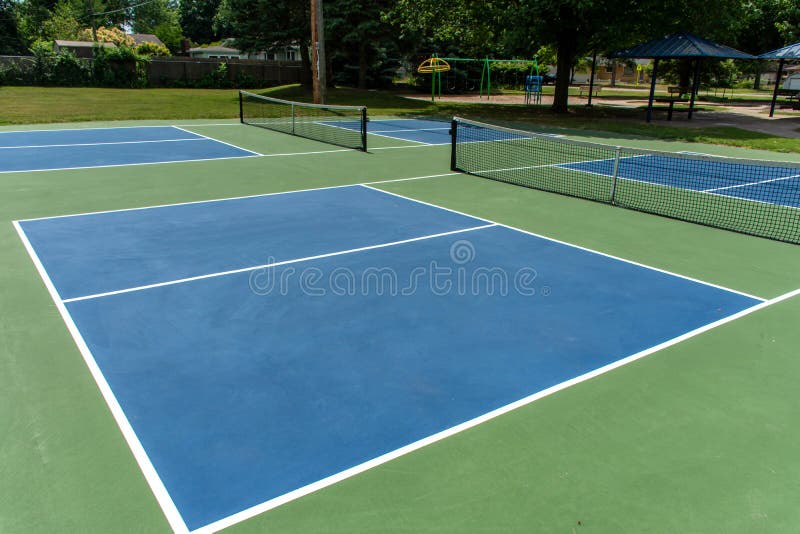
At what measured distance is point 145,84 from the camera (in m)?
40.6

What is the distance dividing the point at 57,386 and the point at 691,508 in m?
4.82

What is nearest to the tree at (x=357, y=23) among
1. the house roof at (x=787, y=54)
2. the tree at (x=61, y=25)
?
the house roof at (x=787, y=54)

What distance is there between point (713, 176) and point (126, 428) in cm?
1484

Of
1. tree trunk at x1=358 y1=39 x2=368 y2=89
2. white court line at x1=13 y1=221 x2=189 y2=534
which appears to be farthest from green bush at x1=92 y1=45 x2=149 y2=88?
white court line at x1=13 y1=221 x2=189 y2=534

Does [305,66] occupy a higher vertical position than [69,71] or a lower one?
higher

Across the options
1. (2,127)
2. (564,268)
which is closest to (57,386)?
(564,268)

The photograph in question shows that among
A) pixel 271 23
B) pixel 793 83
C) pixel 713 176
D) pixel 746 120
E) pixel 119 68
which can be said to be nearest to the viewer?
pixel 713 176

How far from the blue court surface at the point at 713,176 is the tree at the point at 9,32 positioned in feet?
229

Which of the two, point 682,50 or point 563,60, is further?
point 563,60

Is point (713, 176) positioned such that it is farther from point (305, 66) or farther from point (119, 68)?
point (119, 68)

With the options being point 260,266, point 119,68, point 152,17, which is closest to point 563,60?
point 260,266

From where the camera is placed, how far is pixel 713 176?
15.2 meters

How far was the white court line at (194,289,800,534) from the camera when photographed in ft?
12.1

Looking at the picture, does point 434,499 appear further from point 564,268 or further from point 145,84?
point 145,84
